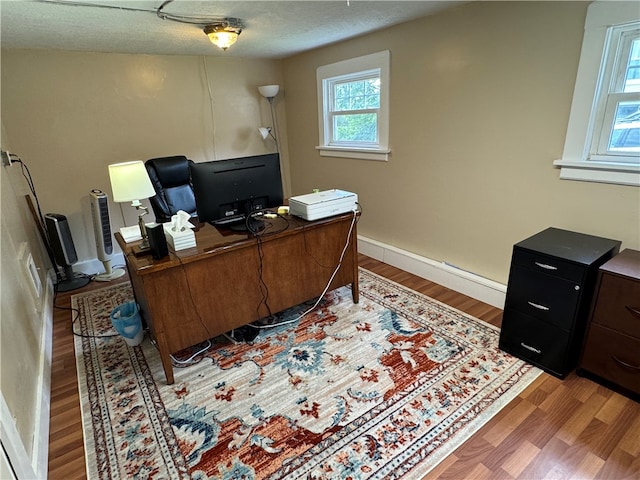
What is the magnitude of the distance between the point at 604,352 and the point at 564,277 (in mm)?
416

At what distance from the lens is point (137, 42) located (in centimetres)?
284

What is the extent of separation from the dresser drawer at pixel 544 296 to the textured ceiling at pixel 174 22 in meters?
1.80

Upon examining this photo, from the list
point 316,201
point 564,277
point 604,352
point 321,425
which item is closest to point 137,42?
point 316,201

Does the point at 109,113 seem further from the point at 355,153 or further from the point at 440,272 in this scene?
the point at 440,272

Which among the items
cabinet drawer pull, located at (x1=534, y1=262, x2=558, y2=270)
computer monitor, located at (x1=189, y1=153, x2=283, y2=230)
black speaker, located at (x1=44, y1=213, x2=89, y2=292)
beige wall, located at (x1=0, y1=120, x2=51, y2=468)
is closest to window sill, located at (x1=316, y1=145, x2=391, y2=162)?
computer monitor, located at (x1=189, y1=153, x2=283, y2=230)

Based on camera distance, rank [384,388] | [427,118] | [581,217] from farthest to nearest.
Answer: [427,118] → [581,217] → [384,388]

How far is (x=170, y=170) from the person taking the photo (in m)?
2.99

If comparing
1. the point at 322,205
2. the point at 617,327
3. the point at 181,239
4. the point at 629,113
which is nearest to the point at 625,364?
the point at 617,327

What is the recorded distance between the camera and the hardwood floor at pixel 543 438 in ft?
4.66

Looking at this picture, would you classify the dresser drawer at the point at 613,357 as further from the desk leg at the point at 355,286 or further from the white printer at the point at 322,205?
the white printer at the point at 322,205

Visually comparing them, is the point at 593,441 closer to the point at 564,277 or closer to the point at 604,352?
the point at 604,352

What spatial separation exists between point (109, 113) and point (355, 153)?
2341mm

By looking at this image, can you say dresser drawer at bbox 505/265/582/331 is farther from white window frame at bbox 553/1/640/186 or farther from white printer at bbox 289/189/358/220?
white printer at bbox 289/189/358/220

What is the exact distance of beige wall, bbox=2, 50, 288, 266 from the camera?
2.97 m
